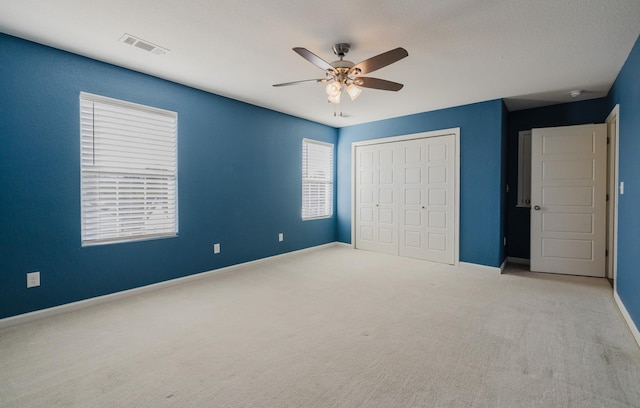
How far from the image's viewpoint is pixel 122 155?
331 centimetres

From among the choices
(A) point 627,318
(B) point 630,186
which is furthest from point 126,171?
(A) point 627,318

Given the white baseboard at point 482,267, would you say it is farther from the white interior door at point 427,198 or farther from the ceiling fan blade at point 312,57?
the ceiling fan blade at point 312,57

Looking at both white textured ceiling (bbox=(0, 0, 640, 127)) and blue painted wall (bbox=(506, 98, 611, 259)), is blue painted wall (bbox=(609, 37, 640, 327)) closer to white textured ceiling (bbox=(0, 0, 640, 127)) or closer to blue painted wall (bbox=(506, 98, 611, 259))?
white textured ceiling (bbox=(0, 0, 640, 127))

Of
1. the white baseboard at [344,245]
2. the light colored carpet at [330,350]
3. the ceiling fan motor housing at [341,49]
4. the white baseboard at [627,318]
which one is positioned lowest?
the light colored carpet at [330,350]

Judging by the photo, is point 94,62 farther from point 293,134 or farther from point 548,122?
point 548,122

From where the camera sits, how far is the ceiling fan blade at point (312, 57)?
2243 mm

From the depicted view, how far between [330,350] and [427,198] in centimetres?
358

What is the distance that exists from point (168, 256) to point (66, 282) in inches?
39.2

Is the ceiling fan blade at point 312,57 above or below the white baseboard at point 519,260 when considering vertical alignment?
above

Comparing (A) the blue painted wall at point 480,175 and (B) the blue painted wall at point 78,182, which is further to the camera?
(A) the blue painted wall at point 480,175

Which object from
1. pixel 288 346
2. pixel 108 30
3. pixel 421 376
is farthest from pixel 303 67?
pixel 421 376

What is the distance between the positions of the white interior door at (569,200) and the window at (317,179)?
11.5 feet

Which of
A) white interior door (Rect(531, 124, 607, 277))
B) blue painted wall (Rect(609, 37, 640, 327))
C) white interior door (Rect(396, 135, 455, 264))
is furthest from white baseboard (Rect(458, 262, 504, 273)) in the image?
blue painted wall (Rect(609, 37, 640, 327))

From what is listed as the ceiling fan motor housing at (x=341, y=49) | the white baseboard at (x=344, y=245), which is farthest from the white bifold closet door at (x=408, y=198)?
the ceiling fan motor housing at (x=341, y=49)
